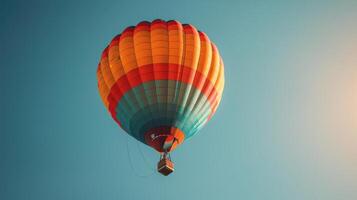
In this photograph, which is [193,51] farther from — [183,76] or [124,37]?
[124,37]

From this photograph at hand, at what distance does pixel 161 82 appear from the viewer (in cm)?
2059

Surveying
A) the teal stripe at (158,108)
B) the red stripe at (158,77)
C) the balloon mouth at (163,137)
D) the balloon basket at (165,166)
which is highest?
the red stripe at (158,77)

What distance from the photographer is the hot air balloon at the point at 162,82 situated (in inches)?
798

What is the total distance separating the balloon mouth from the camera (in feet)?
65.7

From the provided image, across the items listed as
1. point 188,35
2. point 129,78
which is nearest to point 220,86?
point 188,35

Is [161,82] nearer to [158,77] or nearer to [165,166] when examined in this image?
[158,77]

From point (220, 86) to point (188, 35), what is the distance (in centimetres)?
263

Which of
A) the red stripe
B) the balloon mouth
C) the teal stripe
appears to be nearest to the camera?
the balloon mouth

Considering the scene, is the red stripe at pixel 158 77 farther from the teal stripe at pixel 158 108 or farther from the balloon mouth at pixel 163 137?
the balloon mouth at pixel 163 137

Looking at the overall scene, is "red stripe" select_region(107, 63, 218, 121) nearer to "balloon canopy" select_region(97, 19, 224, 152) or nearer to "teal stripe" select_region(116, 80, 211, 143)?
"balloon canopy" select_region(97, 19, 224, 152)

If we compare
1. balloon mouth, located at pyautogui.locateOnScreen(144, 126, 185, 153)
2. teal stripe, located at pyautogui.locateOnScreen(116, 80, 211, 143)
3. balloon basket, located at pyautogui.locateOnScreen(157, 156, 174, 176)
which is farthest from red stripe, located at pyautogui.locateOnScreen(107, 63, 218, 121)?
balloon basket, located at pyautogui.locateOnScreen(157, 156, 174, 176)

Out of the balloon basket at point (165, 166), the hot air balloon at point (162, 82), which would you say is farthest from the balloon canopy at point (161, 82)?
the balloon basket at point (165, 166)

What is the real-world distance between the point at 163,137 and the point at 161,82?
7.50 feet

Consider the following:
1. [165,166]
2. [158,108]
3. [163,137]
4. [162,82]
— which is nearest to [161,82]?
[162,82]
